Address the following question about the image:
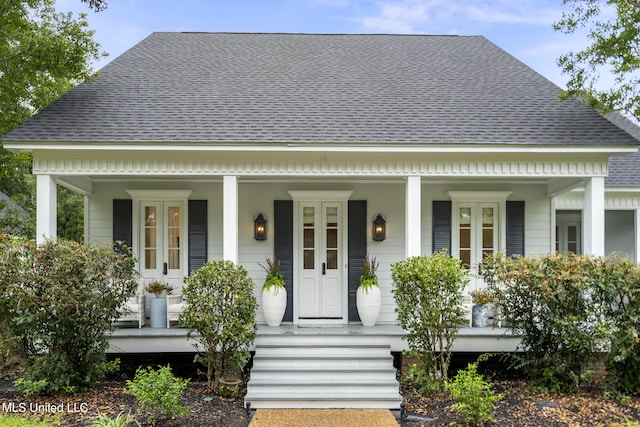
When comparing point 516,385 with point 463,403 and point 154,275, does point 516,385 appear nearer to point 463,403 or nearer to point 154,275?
point 463,403

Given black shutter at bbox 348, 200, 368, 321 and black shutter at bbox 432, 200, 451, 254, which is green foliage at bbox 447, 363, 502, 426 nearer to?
black shutter at bbox 348, 200, 368, 321

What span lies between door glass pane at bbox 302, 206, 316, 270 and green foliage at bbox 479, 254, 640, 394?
3.43 metres

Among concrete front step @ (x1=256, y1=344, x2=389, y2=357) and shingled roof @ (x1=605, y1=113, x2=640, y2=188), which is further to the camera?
shingled roof @ (x1=605, y1=113, x2=640, y2=188)

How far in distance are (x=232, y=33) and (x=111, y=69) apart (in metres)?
3.53

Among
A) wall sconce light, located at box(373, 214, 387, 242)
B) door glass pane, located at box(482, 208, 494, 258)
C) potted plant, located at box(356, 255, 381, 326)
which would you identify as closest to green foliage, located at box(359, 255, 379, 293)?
potted plant, located at box(356, 255, 381, 326)

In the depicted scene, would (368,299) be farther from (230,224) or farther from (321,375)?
(230,224)

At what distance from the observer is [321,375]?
21.0ft

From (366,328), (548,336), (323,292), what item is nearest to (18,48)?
(323,292)

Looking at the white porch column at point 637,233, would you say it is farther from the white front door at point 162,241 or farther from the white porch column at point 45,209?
the white porch column at point 45,209

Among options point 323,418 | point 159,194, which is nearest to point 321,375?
point 323,418

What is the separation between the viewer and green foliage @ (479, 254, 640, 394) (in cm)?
592

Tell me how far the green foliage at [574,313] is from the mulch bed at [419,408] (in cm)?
35

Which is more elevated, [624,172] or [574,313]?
[624,172]

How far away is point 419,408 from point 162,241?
17.4 feet
